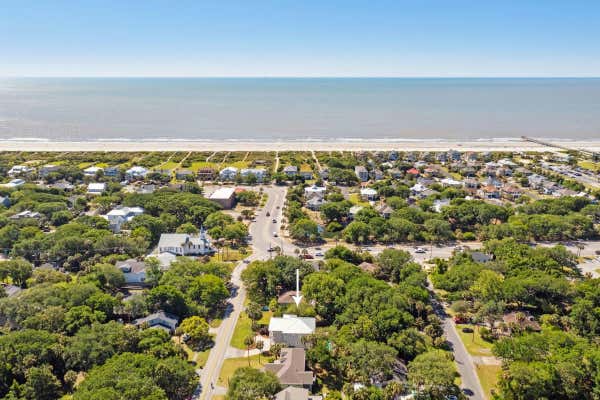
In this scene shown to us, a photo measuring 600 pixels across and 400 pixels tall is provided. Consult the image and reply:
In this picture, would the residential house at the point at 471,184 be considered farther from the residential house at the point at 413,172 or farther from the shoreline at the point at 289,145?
the shoreline at the point at 289,145

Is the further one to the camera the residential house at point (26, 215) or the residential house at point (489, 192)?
the residential house at point (489, 192)

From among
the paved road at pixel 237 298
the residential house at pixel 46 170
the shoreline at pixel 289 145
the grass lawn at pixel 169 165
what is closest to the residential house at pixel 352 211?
the paved road at pixel 237 298

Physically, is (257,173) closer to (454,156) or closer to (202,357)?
(454,156)

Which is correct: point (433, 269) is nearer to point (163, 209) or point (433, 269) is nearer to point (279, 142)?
point (163, 209)

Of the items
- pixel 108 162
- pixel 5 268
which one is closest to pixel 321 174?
pixel 108 162

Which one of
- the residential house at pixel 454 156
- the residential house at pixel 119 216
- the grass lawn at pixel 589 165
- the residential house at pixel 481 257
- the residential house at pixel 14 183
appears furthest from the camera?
the residential house at pixel 454 156

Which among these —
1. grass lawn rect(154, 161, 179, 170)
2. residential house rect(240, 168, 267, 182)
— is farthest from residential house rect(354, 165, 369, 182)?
grass lawn rect(154, 161, 179, 170)
